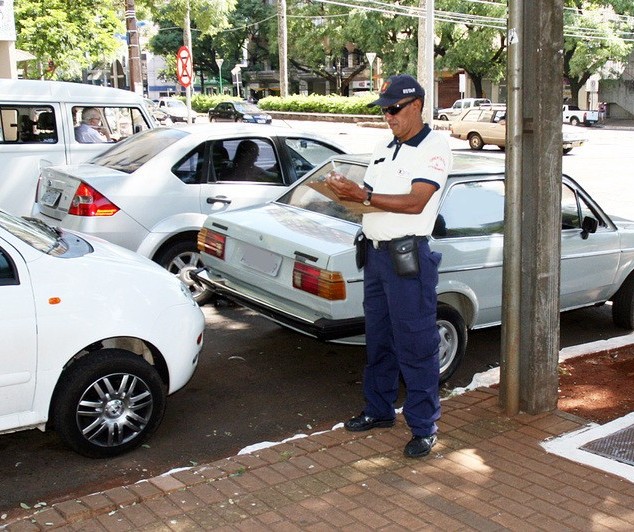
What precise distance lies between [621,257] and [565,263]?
2.51 feet

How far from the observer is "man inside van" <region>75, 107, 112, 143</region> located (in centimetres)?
1118

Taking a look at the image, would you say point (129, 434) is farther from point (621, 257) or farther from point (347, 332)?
point (621, 257)

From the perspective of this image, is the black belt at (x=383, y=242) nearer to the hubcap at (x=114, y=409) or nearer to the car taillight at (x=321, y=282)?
the car taillight at (x=321, y=282)

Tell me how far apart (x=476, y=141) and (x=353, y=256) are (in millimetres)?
28260

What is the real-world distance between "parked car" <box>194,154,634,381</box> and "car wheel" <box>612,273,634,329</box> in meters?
0.10

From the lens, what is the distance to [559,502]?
13.3 feet

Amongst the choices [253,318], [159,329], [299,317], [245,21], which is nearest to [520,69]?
[299,317]

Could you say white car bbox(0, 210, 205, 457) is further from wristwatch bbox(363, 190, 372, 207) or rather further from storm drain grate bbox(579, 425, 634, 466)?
storm drain grate bbox(579, 425, 634, 466)

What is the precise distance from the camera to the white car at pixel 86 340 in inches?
177

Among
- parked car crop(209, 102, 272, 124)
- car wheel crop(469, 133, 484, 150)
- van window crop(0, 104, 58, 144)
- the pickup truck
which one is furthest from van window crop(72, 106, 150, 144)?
the pickup truck

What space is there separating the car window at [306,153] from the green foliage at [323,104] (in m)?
36.6

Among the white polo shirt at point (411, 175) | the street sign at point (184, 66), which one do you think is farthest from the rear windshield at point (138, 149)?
the street sign at point (184, 66)

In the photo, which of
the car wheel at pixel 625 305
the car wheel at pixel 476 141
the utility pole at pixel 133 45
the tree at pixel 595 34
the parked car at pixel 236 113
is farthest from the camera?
the tree at pixel 595 34

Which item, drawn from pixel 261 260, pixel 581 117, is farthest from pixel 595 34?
pixel 261 260
